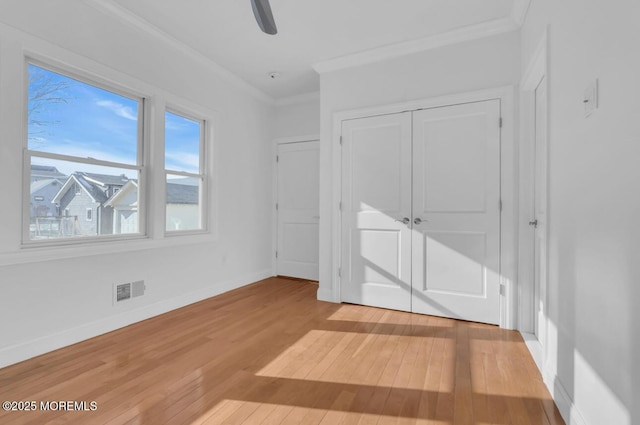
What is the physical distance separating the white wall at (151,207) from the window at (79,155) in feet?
0.44

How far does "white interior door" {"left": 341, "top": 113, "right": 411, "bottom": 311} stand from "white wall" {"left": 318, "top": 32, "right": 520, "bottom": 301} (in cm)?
21

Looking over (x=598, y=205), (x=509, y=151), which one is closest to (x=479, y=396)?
(x=598, y=205)

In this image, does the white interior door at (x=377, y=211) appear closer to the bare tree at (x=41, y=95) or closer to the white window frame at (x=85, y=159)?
the white window frame at (x=85, y=159)

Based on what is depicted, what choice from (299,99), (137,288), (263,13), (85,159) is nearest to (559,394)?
(263,13)

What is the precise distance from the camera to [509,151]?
2.80m

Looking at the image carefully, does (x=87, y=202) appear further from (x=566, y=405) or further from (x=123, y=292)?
(x=566, y=405)

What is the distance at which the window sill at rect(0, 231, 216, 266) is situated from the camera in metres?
2.13

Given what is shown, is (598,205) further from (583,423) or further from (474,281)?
(474,281)

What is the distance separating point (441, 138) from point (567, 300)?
1888mm

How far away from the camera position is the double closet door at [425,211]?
290 cm

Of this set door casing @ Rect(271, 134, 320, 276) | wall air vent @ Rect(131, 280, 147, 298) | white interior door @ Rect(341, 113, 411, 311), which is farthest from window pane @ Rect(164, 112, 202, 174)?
white interior door @ Rect(341, 113, 411, 311)

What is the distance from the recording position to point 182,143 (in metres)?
3.54

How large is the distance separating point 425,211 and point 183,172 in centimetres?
270

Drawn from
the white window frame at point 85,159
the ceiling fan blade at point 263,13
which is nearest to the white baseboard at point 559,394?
the ceiling fan blade at point 263,13
